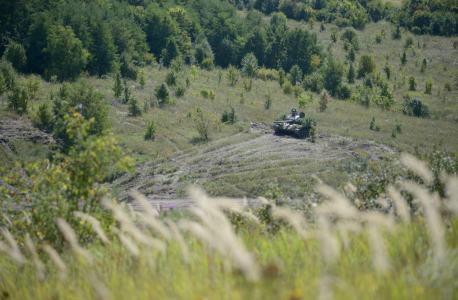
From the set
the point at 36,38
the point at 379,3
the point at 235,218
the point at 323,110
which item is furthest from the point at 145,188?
the point at 379,3

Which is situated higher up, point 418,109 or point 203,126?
point 203,126

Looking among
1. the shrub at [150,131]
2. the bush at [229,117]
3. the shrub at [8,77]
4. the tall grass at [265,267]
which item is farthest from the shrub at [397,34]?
the tall grass at [265,267]

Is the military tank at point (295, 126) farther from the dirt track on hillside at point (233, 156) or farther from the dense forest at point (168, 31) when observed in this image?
the dense forest at point (168, 31)

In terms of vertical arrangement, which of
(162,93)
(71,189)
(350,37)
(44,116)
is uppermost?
(350,37)

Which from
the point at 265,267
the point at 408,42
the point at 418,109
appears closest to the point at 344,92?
the point at 418,109

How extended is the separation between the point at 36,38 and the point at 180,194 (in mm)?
30332

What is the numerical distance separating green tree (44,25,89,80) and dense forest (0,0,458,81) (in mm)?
90

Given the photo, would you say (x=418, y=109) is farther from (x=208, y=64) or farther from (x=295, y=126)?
(x=208, y=64)

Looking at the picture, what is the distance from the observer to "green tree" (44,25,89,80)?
32.0m

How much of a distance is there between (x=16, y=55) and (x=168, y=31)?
2628 cm

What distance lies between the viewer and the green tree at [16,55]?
30.7 m

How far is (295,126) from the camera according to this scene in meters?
20.3

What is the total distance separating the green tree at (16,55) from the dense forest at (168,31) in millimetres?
80

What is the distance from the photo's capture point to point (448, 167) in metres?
5.86
